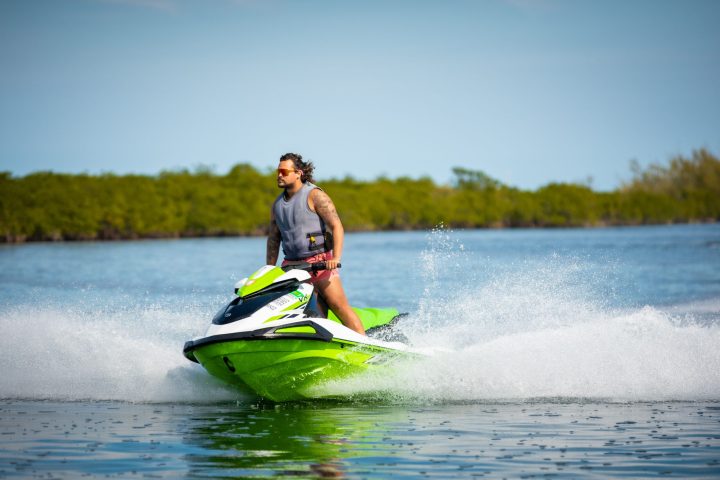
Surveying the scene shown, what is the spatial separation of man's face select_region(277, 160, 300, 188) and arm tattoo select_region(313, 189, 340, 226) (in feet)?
0.78

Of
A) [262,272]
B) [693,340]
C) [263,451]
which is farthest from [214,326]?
[693,340]

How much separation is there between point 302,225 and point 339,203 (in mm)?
104780

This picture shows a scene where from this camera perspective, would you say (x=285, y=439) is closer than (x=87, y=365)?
Yes

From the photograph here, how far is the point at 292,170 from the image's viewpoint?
28.2 ft

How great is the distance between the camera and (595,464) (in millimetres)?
6332

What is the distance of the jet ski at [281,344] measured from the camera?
26.6ft

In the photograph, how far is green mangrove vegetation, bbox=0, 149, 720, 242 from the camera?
80250 mm

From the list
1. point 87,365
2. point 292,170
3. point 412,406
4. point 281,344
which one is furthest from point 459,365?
point 87,365

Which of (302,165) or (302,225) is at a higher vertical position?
(302,165)

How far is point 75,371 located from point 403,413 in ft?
11.4

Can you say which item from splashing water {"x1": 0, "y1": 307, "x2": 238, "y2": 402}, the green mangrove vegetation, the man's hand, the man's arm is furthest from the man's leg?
the green mangrove vegetation

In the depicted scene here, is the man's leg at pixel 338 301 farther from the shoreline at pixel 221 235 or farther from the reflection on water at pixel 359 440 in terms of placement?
the shoreline at pixel 221 235

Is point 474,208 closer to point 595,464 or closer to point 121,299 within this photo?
point 121,299

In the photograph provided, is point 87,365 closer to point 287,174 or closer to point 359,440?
point 287,174
